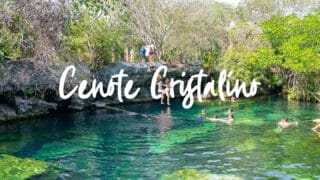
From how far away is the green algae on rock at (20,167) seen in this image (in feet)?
56.5

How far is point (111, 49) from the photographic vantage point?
41.9m

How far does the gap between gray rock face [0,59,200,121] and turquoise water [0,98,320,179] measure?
1342 mm

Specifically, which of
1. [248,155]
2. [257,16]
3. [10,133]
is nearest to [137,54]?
[257,16]

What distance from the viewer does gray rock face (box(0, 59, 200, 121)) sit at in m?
29.5

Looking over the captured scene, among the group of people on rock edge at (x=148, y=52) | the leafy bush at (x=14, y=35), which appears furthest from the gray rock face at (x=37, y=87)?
the group of people on rock edge at (x=148, y=52)

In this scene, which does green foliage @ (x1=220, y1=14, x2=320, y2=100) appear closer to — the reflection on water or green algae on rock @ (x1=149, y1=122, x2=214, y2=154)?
the reflection on water

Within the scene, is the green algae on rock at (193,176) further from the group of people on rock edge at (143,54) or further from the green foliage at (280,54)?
the group of people on rock edge at (143,54)

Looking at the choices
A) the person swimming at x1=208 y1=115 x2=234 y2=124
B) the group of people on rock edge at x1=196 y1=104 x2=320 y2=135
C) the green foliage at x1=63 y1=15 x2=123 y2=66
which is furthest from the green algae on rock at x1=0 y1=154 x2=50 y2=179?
the green foliage at x1=63 y1=15 x2=123 y2=66

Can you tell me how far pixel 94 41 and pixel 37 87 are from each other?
9.21 meters

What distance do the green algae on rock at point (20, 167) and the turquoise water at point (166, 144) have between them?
0.65 metres

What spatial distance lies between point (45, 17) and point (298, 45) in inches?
936

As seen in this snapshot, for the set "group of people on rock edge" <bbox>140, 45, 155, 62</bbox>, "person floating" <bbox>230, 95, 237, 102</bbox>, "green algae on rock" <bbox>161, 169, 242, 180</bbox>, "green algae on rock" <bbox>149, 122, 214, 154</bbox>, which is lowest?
"green algae on rock" <bbox>161, 169, 242, 180</bbox>

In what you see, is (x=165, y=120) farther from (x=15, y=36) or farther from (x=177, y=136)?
(x=15, y=36)

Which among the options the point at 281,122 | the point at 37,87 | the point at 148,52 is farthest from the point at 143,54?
the point at 281,122
